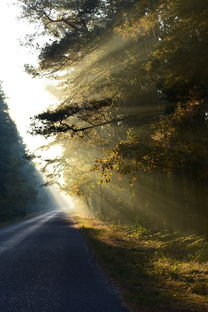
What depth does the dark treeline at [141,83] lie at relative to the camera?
1012 centimetres

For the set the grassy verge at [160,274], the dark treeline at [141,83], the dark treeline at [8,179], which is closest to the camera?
the grassy verge at [160,274]

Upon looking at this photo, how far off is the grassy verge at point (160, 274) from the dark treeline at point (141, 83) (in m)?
2.74

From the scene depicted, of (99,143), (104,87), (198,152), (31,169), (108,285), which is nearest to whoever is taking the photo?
(108,285)

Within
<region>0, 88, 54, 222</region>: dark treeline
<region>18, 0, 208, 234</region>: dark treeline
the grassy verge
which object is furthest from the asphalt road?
<region>0, 88, 54, 222</region>: dark treeline

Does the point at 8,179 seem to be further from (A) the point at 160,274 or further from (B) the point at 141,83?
(A) the point at 160,274

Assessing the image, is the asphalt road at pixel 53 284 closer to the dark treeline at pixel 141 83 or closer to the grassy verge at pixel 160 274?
the grassy verge at pixel 160 274

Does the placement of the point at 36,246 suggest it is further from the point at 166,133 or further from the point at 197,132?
the point at 197,132

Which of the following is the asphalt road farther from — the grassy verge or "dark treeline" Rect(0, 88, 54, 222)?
"dark treeline" Rect(0, 88, 54, 222)

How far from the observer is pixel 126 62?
15.8 m

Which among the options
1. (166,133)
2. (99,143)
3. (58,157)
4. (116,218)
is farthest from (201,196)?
(116,218)

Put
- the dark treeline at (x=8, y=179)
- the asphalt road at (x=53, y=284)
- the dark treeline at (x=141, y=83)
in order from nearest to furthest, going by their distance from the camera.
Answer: the asphalt road at (x=53, y=284)
the dark treeline at (x=141, y=83)
the dark treeline at (x=8, y=179)

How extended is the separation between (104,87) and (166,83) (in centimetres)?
659

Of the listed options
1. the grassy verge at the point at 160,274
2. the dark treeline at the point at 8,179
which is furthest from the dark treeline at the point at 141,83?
the dark treeline at the point at 8,179

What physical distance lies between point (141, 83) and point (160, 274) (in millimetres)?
9576
